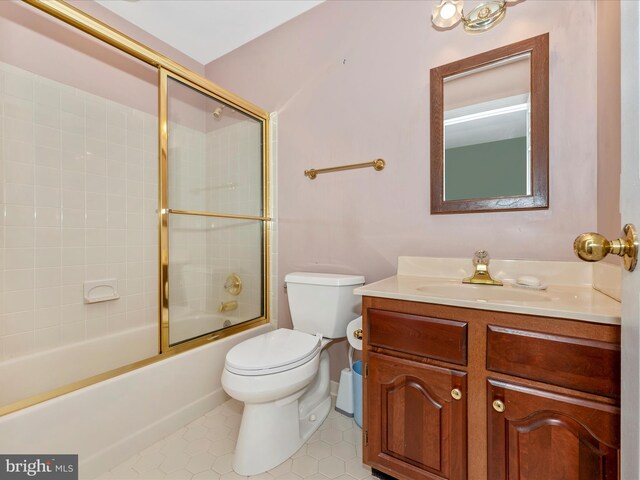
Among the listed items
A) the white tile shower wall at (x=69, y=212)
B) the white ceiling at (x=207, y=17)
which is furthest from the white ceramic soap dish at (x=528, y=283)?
the white tile shower wall at (x=69, y=212)

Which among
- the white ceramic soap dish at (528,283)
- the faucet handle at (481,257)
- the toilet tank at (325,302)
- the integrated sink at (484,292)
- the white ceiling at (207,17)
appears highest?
the white ceiling at (207,17)

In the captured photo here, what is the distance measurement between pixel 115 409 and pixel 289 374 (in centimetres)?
75

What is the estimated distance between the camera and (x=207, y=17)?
6.19 feet

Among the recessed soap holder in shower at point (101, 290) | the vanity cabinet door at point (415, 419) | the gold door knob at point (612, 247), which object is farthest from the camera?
the recessed soap holder in shower at point (101, 290)

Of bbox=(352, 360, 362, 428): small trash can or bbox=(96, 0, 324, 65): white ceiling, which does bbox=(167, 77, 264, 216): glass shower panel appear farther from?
bbox=(352, 360, 362, 428): small trash can

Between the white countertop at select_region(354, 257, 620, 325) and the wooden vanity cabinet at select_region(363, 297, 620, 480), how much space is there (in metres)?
0.02

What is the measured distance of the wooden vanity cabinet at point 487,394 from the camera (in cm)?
73

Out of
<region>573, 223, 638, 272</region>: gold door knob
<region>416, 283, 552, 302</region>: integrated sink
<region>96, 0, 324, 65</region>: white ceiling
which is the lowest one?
<region>416, 283, 552, 302</region>: integrated sink

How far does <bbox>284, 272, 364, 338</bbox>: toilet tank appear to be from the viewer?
1489mm

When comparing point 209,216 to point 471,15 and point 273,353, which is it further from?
point 471,15

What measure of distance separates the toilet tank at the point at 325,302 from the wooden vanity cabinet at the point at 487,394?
0.41m

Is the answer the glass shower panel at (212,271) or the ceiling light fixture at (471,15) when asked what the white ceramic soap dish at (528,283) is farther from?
the glass shower panel at (212,271)

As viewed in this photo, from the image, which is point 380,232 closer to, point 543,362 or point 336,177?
point 336,177

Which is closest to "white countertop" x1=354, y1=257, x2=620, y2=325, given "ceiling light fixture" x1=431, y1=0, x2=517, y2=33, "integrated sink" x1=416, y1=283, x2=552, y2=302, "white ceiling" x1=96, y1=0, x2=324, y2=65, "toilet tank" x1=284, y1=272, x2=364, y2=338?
"integrated sink" x1=416, y1=283, x2=552, y2=302
